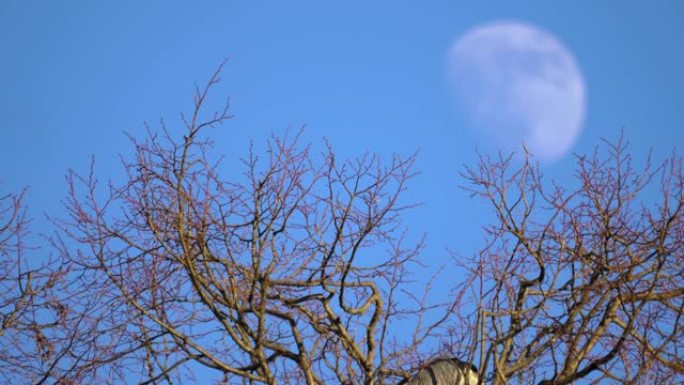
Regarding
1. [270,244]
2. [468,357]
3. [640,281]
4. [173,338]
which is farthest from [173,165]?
[640,281]

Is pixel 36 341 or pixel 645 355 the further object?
pixel 36 341

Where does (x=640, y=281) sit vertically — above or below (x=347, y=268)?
below

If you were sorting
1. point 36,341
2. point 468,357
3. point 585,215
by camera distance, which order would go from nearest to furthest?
point 468,357, point 585,215, point 36,341

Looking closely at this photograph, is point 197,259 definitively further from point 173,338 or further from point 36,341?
point 36,341

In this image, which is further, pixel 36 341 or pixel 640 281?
pixel 36 341

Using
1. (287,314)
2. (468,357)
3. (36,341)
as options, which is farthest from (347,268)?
(36,341)

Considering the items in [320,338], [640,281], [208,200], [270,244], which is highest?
[208,200]

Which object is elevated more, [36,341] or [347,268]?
[36,341]

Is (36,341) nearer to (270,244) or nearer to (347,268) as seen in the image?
(270,244)

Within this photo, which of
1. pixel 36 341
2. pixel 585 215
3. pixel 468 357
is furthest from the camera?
pixel 36 341

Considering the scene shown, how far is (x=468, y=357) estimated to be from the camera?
602 cm

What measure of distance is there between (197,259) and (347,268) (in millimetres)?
1145

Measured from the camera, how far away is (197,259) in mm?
6270

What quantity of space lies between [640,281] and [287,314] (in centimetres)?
267
